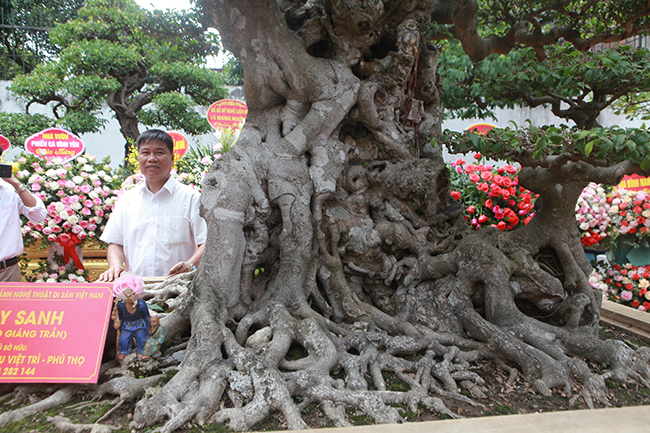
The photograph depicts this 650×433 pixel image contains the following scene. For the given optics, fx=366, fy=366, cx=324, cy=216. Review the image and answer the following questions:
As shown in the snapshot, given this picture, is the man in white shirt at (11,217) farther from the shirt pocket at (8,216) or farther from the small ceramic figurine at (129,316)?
the small ceramic figurine at (129,316)

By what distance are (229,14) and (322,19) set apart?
26.8 inches

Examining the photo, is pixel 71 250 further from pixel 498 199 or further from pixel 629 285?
pixel 629 285

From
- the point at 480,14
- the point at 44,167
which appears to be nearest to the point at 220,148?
the point at 44,167

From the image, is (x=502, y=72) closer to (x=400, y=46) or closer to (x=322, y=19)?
(x=400, y=46)

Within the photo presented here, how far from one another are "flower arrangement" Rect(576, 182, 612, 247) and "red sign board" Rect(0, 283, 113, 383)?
4.19 metres

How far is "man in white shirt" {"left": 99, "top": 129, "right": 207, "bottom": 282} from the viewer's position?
2.53 metres

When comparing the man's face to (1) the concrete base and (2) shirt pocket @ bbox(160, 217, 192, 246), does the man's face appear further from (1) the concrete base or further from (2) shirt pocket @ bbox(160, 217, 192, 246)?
(1) the concrete base

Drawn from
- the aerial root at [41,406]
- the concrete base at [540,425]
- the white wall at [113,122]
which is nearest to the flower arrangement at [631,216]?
the concrete base at [540,425]

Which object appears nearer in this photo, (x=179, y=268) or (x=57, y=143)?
(x=179, y=268)

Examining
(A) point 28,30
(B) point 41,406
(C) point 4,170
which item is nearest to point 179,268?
(B) point 41,406

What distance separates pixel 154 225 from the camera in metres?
2.54

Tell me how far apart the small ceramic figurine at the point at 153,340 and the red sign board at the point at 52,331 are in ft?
0.69

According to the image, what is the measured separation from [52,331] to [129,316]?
310 millimetres

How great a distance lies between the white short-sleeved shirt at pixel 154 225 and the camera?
2.54m
